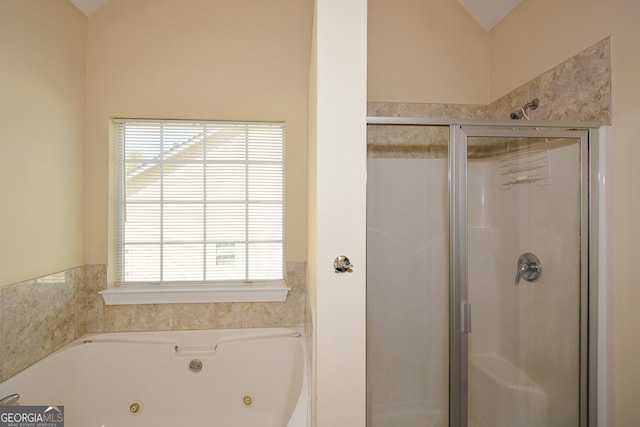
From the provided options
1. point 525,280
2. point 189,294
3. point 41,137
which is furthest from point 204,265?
point 525,280

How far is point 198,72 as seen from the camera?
1.86 m

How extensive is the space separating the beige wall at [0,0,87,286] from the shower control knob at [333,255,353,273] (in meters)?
1.53

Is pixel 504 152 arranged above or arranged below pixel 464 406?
above

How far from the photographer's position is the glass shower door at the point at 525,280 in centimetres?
136

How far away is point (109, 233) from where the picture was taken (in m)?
1.83

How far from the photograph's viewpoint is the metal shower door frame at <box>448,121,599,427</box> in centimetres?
130

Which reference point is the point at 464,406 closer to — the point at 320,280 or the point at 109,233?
the point at 320,280

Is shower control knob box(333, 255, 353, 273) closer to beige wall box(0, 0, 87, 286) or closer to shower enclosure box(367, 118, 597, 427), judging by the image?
shower enclosure box(367, 118, 597, 427)

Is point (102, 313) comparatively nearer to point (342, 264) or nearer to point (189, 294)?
point (189, 294)

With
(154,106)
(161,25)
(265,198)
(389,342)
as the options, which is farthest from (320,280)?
(161,25)

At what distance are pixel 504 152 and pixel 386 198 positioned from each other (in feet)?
2.01

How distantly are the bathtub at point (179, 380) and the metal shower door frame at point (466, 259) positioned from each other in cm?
82

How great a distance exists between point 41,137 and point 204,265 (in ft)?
3.61

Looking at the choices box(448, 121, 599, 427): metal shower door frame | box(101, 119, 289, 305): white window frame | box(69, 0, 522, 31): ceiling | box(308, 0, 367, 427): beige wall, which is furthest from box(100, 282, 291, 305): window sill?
box(69, 0, 522, 31): ceiling
